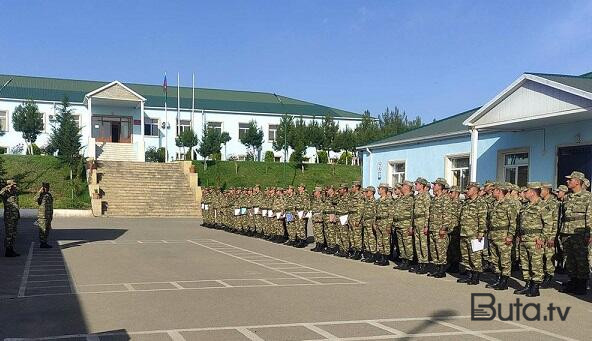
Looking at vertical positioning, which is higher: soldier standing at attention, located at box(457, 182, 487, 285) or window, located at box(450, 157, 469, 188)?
window, located at box(450, 157, 469, 188)

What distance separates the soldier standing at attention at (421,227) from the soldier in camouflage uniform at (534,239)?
2279 mm

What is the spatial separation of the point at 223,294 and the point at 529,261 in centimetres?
491

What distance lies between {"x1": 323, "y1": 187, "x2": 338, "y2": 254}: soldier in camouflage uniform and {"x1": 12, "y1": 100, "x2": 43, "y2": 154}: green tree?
32.9m

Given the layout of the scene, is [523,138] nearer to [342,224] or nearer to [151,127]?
[342,224]

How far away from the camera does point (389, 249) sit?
1258 centimetres

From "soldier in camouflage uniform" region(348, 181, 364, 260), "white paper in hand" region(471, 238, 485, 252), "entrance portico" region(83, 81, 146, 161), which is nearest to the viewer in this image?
"white paper in hand" region(471, 238, 485, 252)

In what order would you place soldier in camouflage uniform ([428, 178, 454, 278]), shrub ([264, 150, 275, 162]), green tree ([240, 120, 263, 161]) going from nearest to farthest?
soldier in camouflage uniform ([428, 178, 454, 278]) < shrub ([264, 150, 275, 162]) < green tree ([240, 120, 263, 161])

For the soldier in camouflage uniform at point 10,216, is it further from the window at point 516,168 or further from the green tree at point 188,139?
the green tree at point 188,139

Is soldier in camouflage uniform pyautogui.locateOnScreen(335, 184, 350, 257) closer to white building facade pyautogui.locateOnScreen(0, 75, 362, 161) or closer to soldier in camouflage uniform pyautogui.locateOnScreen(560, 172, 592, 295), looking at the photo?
soldier in camouflage uniform pyautogui.locateOnScreen(560, 172, 592, 295)

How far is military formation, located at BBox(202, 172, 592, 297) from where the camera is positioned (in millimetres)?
9234

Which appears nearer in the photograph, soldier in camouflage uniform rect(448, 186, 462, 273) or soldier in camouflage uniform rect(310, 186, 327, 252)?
soldier in camouflage uniform rect(448, 186, 462, 273)

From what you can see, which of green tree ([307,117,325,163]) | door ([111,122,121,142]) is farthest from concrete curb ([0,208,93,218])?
green tree ([307,117,325,163])

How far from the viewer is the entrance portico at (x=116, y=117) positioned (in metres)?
41.3

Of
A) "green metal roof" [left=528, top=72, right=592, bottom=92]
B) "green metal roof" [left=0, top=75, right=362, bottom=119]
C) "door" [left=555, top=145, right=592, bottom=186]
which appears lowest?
"door" [left=555, top=145, right=592, bottom=186]
